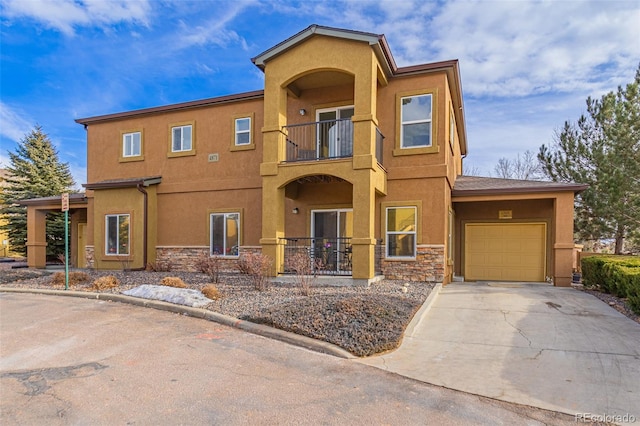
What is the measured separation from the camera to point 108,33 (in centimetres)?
1432

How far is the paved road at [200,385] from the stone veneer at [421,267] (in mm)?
6681

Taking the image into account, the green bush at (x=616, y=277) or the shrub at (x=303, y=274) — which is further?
the shrub at (x=303, y=274)

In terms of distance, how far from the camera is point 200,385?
187 inches

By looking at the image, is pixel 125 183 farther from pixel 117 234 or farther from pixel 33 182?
pixel 33 182

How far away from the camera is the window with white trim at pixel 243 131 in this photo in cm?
1493

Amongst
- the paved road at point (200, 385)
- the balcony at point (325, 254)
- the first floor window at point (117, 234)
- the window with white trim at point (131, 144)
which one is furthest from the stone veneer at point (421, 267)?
the window with white trim at point (131, 144)

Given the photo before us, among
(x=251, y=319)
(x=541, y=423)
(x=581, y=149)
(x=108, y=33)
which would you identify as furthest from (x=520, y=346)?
(x=581, y=149)

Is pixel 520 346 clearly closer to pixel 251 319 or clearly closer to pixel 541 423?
pixel 541 423

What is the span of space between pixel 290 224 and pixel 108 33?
9.29 meters

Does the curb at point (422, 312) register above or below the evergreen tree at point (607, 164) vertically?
below

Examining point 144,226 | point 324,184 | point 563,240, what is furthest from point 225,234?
point 563,240

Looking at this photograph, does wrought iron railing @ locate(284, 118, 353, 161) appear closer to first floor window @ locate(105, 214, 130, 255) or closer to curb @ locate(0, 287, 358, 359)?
curb @ locate(0, 287, 358, 359)

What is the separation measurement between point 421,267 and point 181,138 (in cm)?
1034

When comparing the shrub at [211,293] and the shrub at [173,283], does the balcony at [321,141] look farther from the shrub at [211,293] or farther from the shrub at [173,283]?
the shrub at [211,293]
